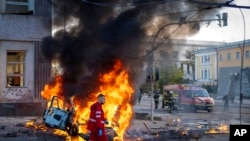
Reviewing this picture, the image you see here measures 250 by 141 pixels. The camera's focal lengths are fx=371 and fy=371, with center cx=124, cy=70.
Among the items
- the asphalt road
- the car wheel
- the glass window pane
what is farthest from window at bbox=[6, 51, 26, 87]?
the car wheel

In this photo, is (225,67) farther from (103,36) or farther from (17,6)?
(103,36)

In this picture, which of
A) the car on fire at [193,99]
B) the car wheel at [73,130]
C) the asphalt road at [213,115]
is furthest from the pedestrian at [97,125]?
the car on fire at [193,99]

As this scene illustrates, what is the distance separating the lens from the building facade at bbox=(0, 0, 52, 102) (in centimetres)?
1875

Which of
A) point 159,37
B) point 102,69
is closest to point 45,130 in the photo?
point 102,69

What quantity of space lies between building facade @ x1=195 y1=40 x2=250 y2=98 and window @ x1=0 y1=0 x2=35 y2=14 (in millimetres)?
15231

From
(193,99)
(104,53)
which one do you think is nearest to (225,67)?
(193,99)

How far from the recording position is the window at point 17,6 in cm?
1917

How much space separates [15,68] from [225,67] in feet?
98.5

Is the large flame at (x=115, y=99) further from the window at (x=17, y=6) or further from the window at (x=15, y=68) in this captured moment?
the window at (x=17, y=6)

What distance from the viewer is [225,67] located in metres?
43.7

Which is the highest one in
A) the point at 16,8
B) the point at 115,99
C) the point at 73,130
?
the point at 16,8

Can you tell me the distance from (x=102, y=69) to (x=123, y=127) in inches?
92.1

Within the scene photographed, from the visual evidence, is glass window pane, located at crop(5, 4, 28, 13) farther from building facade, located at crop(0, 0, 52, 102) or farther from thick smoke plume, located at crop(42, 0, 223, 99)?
thick smoke plume, located at crop(42, 0, 223, 99)

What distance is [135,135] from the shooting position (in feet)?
44.2
